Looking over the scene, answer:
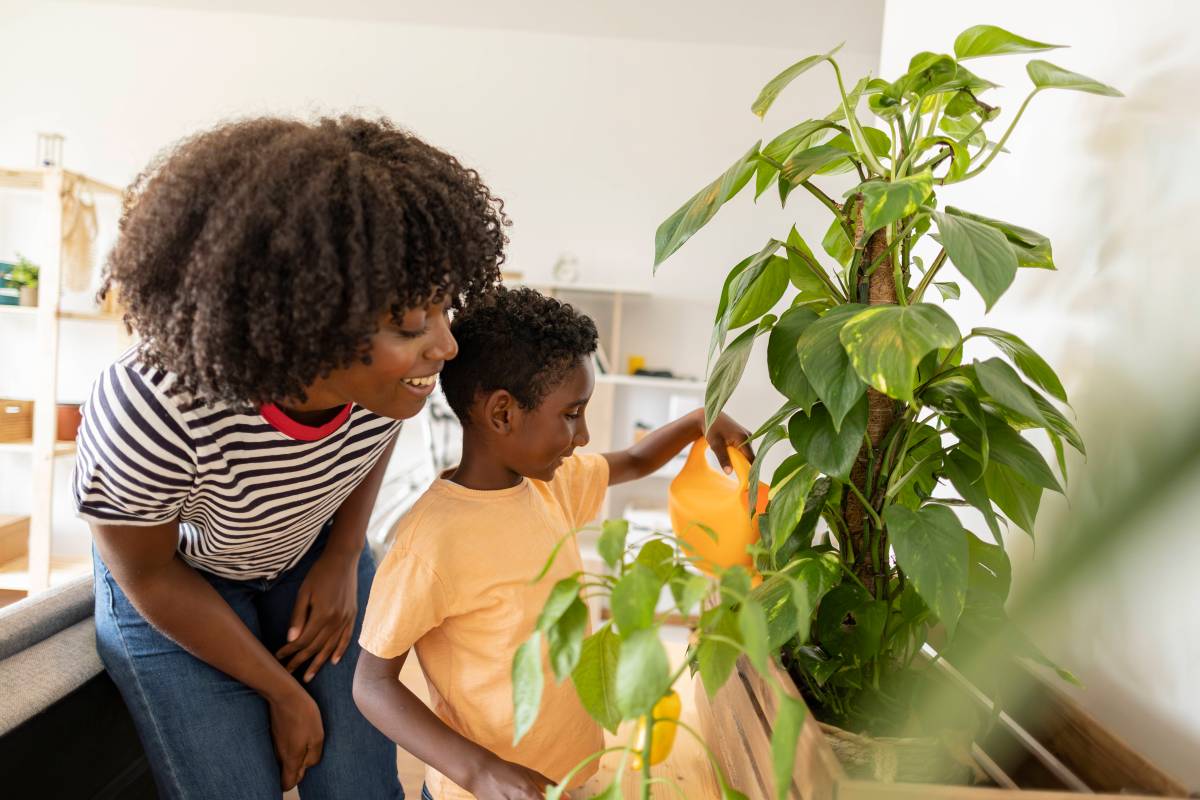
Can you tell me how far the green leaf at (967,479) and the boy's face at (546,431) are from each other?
0.43m

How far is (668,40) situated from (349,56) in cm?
159

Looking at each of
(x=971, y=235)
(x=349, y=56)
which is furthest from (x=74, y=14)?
(x=971, y=235)

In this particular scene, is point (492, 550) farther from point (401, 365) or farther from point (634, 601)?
point (634, 601)

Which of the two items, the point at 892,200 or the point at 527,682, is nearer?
the point at 527,682

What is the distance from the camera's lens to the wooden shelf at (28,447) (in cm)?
361

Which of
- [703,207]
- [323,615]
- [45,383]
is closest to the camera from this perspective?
[703,207]

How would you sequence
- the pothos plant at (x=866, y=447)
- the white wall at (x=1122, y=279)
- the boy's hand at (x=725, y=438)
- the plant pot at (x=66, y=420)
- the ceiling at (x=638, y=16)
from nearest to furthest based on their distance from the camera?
the pothos plant at (x=866, y=447) → the white wall at (x=1122, y=279) → the boy's hand at (x=725, y=438) → the plant pot at (x=66, y=420) → the ceiling at (x=638, y=16)

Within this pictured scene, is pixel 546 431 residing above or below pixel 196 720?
above

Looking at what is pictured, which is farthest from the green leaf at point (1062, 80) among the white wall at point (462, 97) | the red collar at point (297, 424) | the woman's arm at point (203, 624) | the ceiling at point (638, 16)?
the white wall at point (462, 97)

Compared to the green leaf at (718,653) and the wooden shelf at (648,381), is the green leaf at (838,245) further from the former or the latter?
the wooden shelf at (648,381)

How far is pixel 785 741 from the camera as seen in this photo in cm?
46

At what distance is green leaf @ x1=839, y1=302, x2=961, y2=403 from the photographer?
605mm

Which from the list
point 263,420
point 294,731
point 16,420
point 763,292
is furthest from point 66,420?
point 763,292

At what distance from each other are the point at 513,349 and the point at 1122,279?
2.16 ft
